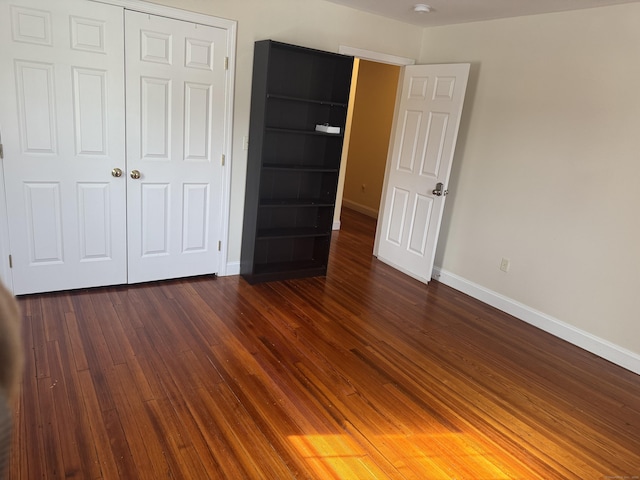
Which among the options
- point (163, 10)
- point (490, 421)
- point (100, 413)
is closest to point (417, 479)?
point (490, 421)

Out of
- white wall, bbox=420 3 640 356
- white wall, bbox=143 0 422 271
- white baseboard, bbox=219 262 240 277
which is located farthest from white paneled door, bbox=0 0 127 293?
white wall, bbox=420 3 640 356

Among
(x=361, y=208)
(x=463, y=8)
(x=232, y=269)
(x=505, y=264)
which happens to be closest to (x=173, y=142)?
(x=232, y=269)

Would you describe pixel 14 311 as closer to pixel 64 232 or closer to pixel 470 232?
pixel 64 232

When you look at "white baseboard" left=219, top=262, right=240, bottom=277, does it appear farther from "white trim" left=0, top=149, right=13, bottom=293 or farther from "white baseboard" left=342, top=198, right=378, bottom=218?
"white baseboard" left=342, top=198, right=378, bottom=218

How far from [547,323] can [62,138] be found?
392cm

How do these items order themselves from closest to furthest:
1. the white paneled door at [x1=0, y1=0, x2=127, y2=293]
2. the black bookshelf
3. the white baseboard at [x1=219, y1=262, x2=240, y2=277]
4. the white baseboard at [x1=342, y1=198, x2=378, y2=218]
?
the white paneled door at [x1=0, y1=0, x2=127, y2=293] < the black bookshelf < the white baseboard at [x1=219, y1=262, x2=240, y2=277] < the white baseboard at [x1=342, y1=198, x2=378, y2=218]

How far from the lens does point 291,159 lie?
395 cm

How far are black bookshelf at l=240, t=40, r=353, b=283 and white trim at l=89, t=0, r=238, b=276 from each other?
6.6 inches

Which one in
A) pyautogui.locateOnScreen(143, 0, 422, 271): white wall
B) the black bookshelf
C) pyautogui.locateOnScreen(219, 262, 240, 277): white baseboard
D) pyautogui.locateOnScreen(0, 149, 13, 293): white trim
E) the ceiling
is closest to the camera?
pyautogui.locateOnScreen(0, 149, 13, 293): white trim

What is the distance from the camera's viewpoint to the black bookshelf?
3594mm

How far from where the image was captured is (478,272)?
409 centimetres

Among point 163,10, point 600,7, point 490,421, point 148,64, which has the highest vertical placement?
point 600,7

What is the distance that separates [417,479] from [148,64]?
312cm

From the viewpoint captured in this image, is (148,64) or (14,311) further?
(148,64)
